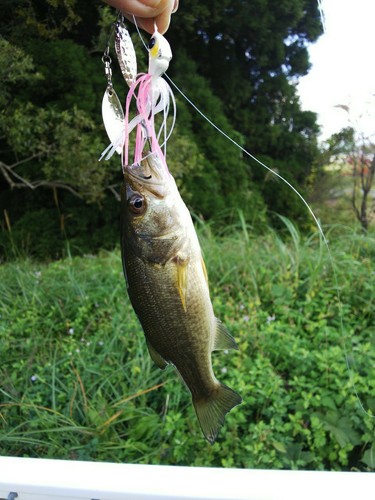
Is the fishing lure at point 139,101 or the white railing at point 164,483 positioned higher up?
the fishing lure at point 139,101

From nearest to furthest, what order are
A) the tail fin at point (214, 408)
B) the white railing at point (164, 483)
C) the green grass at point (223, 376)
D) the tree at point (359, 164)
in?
the tail fin at point (214, 408) → the white railing at point (164, 483) → the green grass at point (223, 376) → the tree at point (359, 164)

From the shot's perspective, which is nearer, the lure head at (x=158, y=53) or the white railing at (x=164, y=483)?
the lure head at (x=158, y=53)

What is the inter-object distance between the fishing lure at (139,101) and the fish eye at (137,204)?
70mm

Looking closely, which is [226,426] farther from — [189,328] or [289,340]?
[189,328]

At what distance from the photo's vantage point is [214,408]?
97cm

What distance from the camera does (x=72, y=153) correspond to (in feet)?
14.0

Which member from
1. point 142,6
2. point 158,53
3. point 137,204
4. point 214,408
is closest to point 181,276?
point 137,204

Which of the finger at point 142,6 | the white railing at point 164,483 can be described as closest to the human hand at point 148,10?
the finger at point 142,6

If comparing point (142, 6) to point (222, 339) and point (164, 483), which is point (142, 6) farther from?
point (164, 483)

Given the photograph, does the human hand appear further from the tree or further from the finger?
the tree

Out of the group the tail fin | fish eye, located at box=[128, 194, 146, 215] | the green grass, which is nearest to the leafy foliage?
the green grass

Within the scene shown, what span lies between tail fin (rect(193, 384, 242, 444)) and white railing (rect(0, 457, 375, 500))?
0.24m

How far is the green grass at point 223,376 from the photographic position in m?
1.92

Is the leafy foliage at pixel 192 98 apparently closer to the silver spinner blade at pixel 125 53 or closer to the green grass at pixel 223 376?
the green grass at pixel 223 376
